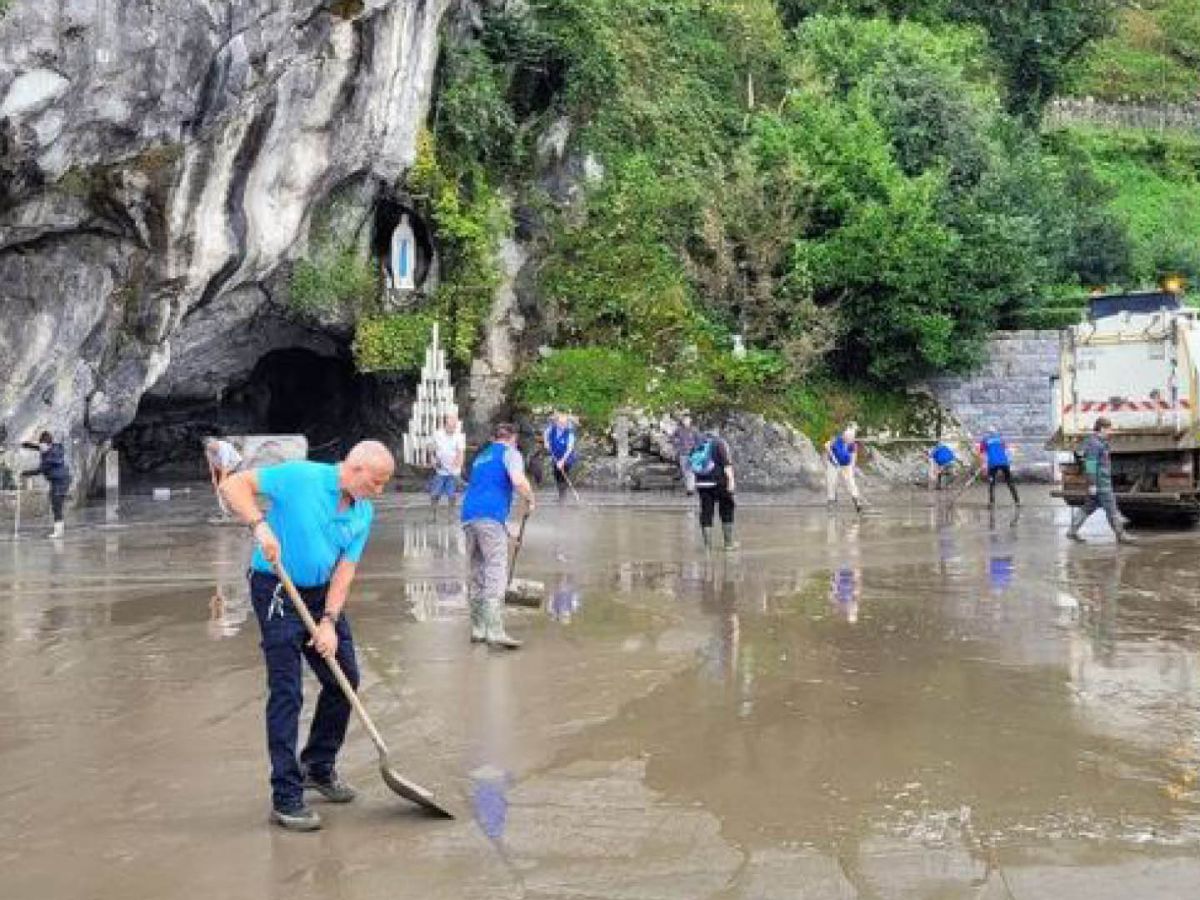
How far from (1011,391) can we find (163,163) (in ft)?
56.8

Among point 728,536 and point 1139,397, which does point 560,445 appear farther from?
point 1139,397

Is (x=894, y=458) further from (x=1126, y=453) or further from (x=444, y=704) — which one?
(x=444, y=704)

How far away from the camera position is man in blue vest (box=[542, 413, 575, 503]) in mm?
21891

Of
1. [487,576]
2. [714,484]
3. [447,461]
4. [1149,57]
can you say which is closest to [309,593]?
[487,576]

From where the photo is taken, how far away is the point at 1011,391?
27.4 metres

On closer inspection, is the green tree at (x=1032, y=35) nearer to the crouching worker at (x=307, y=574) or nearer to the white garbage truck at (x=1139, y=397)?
the white garbage truck at (x=1139, y=397)

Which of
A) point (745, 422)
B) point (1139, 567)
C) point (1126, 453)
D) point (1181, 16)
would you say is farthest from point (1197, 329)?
point (1181, 16)

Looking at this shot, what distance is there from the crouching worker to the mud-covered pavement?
265 mm

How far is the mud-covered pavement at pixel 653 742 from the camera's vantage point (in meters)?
4.77

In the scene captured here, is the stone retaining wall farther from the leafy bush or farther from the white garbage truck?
the white garbage truck

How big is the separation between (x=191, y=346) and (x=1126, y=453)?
51.0 ft

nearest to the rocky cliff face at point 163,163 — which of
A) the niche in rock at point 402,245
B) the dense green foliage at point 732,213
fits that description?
the niche in rock at point 402,245

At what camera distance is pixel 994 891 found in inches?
179

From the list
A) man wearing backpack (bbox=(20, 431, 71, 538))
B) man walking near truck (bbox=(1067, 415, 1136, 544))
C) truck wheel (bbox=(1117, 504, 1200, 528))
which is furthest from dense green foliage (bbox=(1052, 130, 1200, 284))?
man wearing backpack (bbox=(20, 431, 71, 538))
